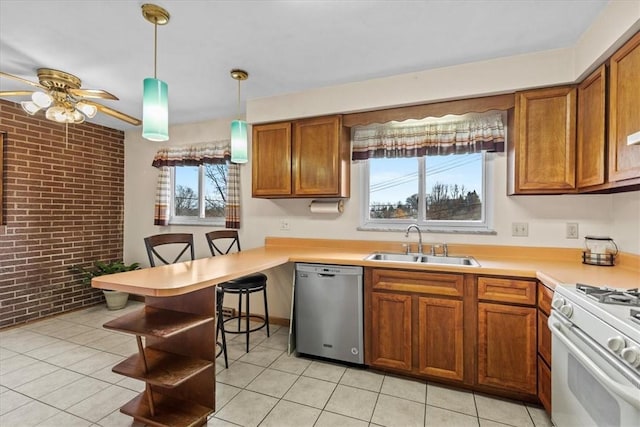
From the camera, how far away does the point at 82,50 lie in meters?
2.15

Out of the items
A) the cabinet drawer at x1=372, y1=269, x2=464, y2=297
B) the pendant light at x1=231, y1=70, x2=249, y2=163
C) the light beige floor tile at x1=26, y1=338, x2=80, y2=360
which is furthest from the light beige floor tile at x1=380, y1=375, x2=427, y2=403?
the light beige floor tile at x1=26, y1=338, x2=80, y2=360

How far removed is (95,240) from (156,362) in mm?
2979

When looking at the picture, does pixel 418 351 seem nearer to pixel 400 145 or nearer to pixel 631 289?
pixel 631 289

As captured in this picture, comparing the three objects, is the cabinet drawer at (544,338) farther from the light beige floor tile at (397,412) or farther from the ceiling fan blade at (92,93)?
the ceiling fan blade at (92,93)

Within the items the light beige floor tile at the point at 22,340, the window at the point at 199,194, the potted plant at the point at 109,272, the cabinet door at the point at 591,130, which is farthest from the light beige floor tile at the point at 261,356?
the cabinet door at the point at 591,130

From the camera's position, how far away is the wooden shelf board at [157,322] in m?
1.55

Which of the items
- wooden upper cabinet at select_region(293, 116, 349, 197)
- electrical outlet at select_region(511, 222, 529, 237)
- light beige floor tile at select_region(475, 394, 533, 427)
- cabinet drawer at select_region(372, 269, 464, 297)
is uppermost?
wooden upper cabinet at select_region(293, 116, 349, 197)

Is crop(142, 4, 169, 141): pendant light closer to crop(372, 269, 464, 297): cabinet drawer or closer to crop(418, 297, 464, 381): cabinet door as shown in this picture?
crop(372, 269, 464, 297): cabinet drawer

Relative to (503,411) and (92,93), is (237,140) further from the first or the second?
(503,411)

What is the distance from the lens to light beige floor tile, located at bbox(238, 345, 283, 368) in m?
2.50

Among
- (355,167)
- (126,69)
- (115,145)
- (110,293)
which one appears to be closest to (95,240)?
(110,293)

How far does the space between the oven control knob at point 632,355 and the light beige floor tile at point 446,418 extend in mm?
1077

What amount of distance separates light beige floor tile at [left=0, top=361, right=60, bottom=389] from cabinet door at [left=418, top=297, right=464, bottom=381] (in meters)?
2.84

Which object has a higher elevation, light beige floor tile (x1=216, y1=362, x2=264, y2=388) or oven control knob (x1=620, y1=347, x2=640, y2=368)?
oven control knob (x1=620, y1=347, x2=640, y2=368)
